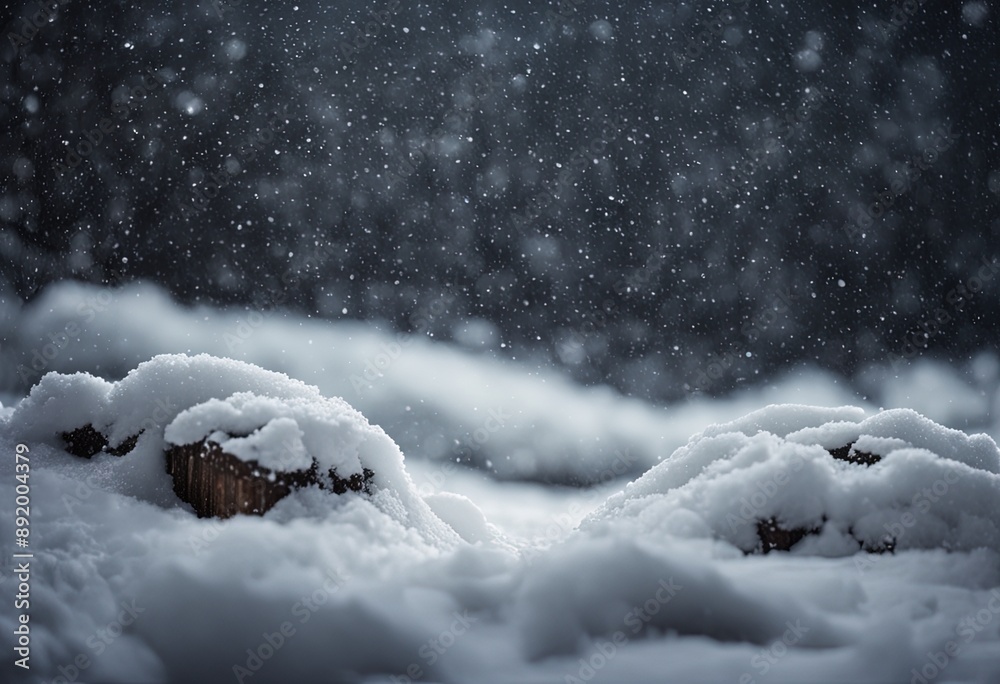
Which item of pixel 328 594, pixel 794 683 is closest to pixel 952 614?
pixel 794 683

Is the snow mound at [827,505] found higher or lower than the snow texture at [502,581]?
higher

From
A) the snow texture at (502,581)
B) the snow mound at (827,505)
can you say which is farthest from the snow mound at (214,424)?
the snow mound at (827,505)

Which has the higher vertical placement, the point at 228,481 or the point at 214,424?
the point at 214,424

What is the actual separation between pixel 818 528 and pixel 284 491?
9.38 feet

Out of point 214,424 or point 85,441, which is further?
point 85,441

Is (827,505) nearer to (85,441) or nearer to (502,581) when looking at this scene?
(502,581)

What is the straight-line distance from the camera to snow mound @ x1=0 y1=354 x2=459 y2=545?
10.8 ft

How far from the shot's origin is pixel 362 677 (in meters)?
2.32

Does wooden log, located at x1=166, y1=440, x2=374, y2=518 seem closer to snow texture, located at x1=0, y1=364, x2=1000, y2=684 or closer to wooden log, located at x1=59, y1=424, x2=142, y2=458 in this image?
snow texture, located at x1=0, y1=364, x2=1000, y2=684

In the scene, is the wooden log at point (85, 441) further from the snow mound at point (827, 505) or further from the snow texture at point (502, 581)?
the snow mound at point (827, 505)

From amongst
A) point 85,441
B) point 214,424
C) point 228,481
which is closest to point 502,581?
point 228,481

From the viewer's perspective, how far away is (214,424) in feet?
10.8

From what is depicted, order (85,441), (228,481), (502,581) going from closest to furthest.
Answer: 1. (502,581)
2. (228,481)
3. (85,441)

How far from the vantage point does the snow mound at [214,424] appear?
129 inches
